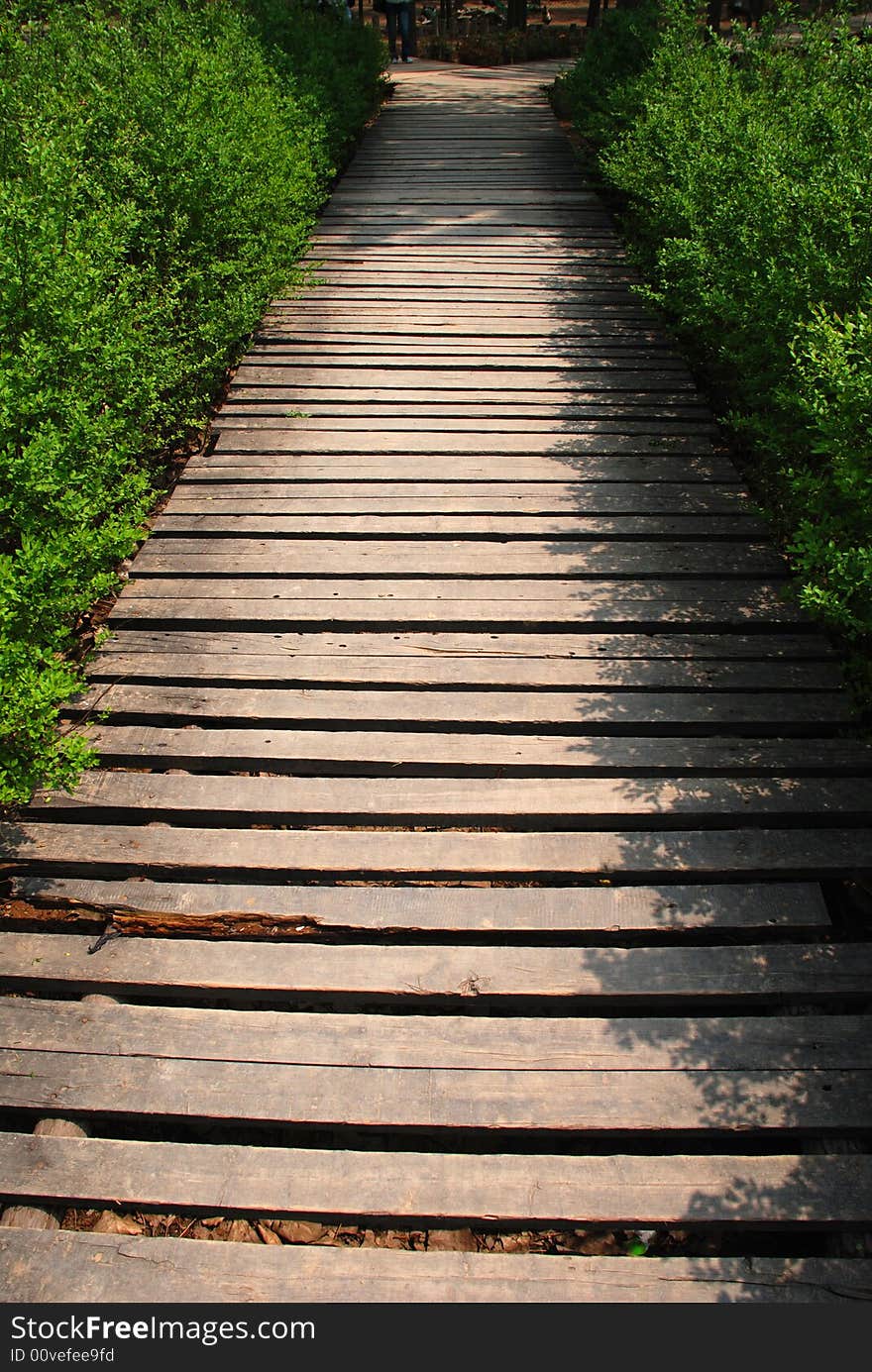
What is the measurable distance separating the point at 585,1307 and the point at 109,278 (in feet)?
16.5

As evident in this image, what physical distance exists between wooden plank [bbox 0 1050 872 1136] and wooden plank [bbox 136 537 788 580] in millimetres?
2372

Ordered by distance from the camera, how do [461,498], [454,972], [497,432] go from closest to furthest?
1. [454,972]
2. [461,498]
3. [497,432]

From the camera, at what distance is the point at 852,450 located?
10.1ft

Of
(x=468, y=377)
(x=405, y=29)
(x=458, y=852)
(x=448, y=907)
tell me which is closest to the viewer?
(x=448, y=907)

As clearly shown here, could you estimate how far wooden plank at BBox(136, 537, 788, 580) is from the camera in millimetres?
4176

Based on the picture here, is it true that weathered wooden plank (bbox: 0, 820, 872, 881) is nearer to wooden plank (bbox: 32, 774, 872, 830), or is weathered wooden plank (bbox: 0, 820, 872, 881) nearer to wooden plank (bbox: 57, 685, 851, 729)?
wooden plank (bbox: 32, 774, 872, 830)

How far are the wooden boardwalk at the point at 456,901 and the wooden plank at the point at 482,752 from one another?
0.04 feet

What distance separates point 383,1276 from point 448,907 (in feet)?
3.38

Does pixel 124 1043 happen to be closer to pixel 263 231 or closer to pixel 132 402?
pixel 132 402

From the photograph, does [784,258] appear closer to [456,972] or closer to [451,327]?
[451,327]

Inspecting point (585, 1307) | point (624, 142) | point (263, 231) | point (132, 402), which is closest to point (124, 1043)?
point (585, 1307)

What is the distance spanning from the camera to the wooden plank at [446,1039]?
8.05 ft

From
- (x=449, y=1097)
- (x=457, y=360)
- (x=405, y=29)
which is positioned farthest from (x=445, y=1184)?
(x=405, y=29)

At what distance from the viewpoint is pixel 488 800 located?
3143 millimetres
